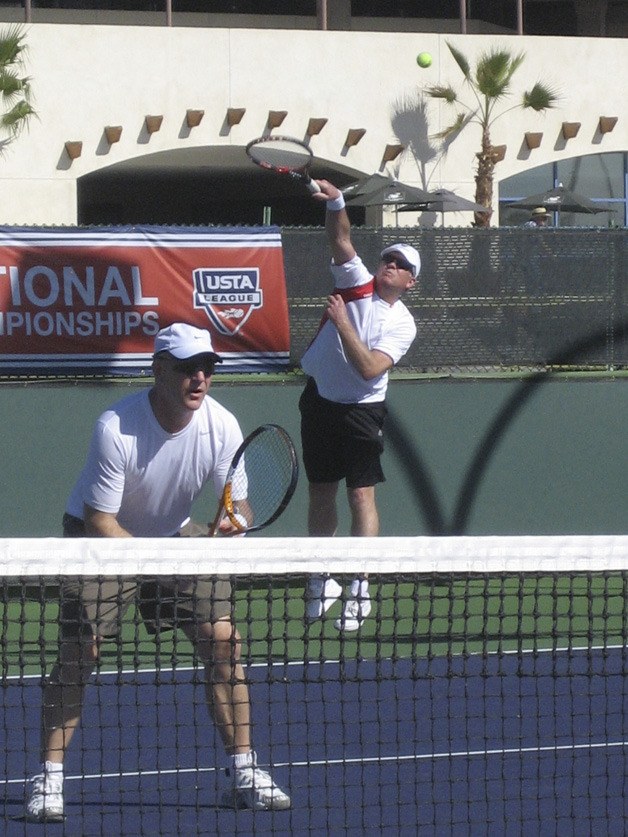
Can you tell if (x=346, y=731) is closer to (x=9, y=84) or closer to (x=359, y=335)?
(x=359, y=335)

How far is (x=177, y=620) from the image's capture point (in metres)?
4.27

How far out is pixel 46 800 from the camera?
414 cm

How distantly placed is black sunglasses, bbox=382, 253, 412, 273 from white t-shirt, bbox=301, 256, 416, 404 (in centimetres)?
13

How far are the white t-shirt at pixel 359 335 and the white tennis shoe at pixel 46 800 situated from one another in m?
3.03

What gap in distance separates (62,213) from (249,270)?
576 inches

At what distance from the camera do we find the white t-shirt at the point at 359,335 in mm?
6824

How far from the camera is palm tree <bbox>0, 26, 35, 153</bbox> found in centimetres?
2111

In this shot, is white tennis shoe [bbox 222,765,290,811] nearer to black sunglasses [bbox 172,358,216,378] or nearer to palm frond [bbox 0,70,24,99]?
black sunglasses [bbox 172,358,216,378]

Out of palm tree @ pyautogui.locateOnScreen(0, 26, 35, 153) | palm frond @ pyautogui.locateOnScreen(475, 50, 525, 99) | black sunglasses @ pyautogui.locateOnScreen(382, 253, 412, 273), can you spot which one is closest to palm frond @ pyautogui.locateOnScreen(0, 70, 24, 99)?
palm tree @ pyautogui.locateOnScreen(0, 26, 35, 153)

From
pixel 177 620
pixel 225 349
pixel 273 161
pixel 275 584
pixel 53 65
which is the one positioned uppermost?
pixel 53 65

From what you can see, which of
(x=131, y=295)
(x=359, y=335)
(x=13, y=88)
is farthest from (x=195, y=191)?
(x=359, y=335)

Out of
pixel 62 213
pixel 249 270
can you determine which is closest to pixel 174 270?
pixel 249 270

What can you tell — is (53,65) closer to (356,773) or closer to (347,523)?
(347,523)

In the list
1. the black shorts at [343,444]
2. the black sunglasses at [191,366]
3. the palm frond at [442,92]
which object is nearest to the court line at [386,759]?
the black sunglasses at [191,366]
